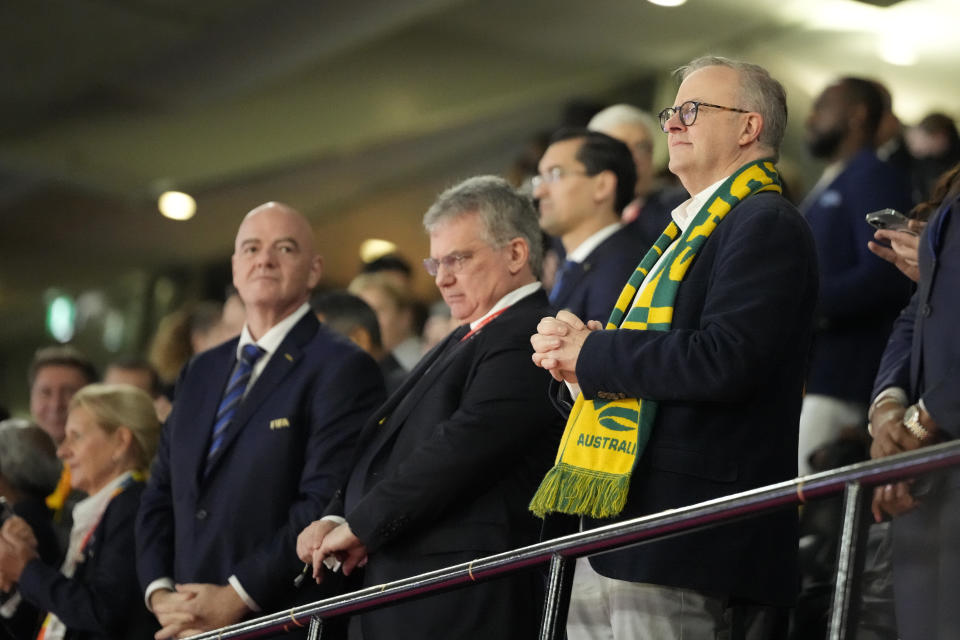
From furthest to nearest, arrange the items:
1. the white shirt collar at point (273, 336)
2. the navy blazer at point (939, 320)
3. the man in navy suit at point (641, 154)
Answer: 1. the man in navy suit at point (641, 154)
2. the white shirt collar at point (273, 336)
3. the navy blazer at point (939, 320)

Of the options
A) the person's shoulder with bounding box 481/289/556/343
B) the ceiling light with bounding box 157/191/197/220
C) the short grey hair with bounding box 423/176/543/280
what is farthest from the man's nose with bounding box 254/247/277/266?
the ceiling light with bounding box 157/191/197/220

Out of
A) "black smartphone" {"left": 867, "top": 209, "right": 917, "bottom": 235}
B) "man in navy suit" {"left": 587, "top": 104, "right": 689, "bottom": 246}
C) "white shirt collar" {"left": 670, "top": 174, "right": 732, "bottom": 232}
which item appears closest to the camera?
"white shirt collar" {"left": 670, "top": 174, "right": 732, "bottom": 232}

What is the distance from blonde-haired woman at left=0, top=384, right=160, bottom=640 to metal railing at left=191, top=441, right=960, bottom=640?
137cm

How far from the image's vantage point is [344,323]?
5035 mm

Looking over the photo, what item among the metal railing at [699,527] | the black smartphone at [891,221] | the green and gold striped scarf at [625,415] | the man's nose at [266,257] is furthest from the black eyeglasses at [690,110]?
the man's nose at [266,257]

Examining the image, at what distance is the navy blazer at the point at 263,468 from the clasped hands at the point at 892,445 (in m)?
1.42

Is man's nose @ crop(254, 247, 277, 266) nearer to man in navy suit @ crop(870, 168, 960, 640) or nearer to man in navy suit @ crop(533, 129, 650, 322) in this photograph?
man in navy suit @ crop(533, 129, 650, 322)

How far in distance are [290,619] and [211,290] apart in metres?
11.5

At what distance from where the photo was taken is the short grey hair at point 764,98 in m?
2.96

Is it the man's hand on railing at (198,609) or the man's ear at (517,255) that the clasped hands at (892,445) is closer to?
the man's ear at (517,255)

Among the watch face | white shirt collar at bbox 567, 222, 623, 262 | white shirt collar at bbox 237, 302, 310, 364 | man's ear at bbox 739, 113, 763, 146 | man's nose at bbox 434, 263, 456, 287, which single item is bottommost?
the watch face

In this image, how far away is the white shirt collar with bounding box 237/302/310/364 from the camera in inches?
158

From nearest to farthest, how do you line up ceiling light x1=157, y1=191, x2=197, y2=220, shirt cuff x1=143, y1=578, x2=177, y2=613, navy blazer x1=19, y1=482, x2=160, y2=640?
shirt cuff x1=143, y1=578, x2=177, y2=613, navy blazer x1=19, y1=482, x2=160, y2=640, ceiling light x1=157, y1=191, x2=197, y2=220

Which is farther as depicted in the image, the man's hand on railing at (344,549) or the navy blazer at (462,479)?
the man's hand on railing at (344,549)
